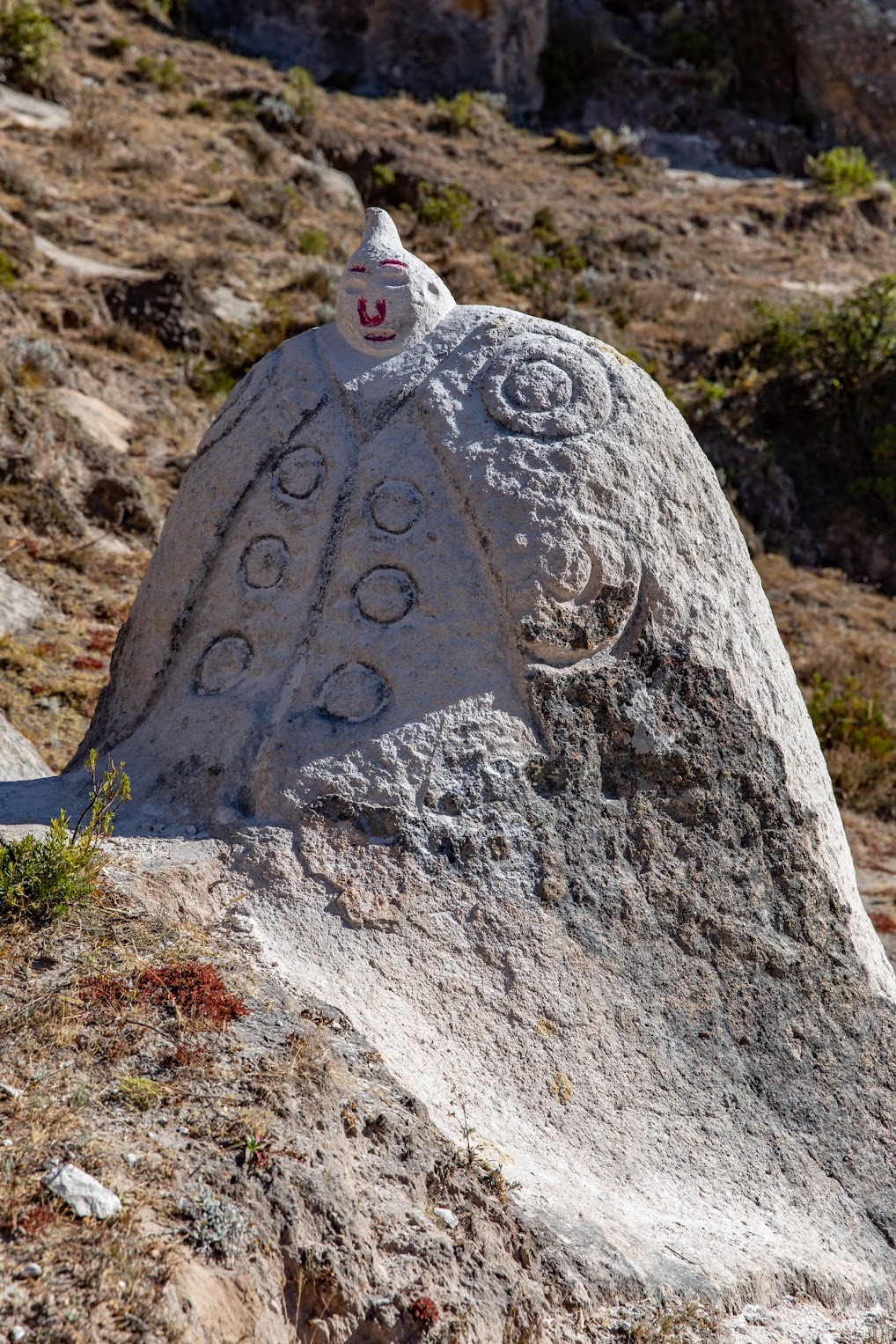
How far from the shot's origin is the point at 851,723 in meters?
8.91

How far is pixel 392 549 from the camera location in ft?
11.9

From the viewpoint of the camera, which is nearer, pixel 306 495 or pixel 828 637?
pixel 306 495

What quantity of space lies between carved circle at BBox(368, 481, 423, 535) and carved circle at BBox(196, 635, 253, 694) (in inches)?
21.9

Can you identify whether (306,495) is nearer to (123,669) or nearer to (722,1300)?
(123,669)

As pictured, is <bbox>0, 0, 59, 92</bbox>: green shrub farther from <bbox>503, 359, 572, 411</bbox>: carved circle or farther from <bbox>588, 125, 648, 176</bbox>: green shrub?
<bbox>503, 359, 572, 411</bbox>: carved circle

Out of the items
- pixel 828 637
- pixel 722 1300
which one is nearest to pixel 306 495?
pixel 722 1300

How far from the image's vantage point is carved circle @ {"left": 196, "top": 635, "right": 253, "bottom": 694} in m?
3.74

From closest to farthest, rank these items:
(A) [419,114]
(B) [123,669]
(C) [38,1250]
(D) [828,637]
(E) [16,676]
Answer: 1. (C) [38,1250]
2. (B) [123,669]
3. (E) [16,676]
4. (D) [828,637]
5. (A) [419,114]

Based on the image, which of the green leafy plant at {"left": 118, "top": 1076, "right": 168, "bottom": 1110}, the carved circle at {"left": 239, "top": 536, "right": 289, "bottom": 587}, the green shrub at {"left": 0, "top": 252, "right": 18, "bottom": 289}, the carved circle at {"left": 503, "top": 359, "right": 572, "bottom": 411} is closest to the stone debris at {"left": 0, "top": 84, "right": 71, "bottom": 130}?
the green shrub at {"left": 0, "top": 252, "right": 18, "bottom": 289}

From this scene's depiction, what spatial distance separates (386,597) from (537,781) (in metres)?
0.68

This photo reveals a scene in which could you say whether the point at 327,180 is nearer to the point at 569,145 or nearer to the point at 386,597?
the point at 569,145

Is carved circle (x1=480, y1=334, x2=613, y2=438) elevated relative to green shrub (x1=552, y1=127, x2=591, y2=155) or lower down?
lower down

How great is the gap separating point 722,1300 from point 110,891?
184 centimetres

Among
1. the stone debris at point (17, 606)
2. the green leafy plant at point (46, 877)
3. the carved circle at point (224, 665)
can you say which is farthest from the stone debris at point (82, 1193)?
the stone debris at point (17, 606)
